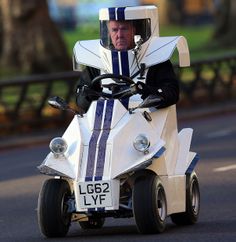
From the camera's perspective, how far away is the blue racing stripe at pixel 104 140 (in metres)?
9.84

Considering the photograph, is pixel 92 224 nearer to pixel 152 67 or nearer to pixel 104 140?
pixel 104 140

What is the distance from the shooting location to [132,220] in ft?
38.2

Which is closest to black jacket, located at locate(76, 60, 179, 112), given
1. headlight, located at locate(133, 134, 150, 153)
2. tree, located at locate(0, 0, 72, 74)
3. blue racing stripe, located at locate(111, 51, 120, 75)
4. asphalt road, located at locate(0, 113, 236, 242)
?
blue racing stripe, located at locate(111, 51, 120, 75)

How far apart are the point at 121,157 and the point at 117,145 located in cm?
11

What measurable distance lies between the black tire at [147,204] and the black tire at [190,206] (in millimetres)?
797

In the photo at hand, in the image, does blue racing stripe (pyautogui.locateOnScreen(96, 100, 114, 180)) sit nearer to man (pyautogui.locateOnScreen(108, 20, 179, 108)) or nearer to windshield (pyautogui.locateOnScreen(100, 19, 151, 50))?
man (pyautogui.locateOnScreen(108, 20, 179, 108))

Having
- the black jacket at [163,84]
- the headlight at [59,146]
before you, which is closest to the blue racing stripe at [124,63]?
the black jacket at [163,84]

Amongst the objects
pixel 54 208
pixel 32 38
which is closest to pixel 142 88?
pixel 54 208

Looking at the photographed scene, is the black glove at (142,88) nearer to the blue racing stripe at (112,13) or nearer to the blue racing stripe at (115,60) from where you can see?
the blue racing stripe at (115,60)

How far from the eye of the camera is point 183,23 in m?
83.2

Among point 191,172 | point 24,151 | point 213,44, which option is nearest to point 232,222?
point 191,172

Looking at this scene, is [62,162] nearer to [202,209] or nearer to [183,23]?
[202,209]

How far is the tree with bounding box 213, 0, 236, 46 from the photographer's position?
45812 mm

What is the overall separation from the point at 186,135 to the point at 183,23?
7268 centimetres
